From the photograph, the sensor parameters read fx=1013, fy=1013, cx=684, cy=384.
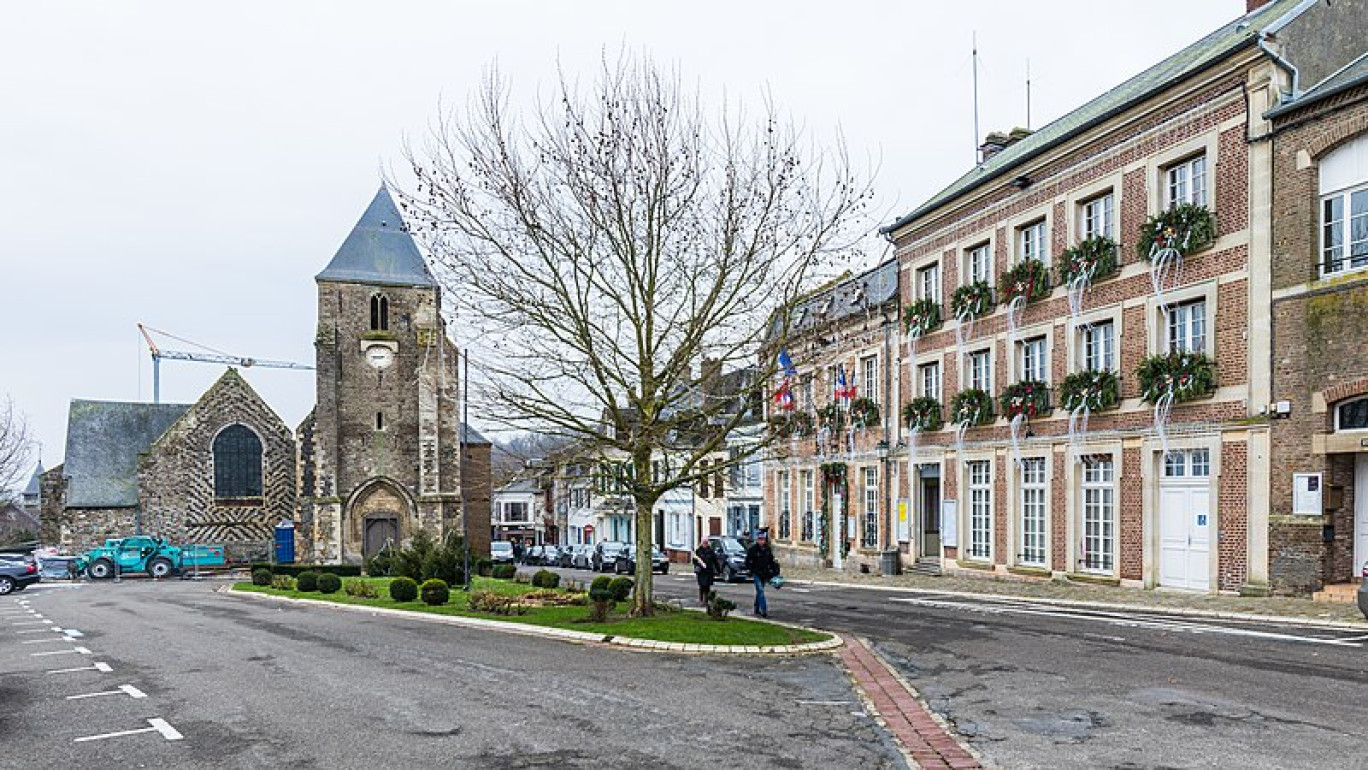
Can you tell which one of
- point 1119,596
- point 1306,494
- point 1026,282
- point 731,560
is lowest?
point 731,560

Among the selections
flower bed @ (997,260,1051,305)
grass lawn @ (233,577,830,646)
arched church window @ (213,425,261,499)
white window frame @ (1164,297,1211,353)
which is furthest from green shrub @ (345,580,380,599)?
arched church window @ (213,425,261,499)

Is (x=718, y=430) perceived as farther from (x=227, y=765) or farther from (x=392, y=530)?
(x=392, y=530)

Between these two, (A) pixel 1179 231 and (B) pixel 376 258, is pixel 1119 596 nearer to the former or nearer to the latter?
(A) pixel 1179 231

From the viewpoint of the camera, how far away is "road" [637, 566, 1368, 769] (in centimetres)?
757

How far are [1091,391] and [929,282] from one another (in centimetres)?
828

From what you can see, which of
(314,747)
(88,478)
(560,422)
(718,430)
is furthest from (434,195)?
(88,478)

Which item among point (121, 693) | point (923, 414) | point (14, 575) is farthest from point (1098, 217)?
point (14, 575)

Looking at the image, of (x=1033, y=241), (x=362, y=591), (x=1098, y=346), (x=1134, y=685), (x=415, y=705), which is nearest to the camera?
(x=415, y=705)

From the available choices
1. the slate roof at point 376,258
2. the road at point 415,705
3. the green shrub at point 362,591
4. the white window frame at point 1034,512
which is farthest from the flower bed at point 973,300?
the slate roof at point 376,258

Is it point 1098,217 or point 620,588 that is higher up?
point 1098,217

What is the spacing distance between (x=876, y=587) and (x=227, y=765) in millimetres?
20068

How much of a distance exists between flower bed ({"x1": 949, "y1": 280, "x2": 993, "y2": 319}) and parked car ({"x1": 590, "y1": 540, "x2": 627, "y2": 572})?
18195mm

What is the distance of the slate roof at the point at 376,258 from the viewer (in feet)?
150

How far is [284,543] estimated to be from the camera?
49.0 meters
